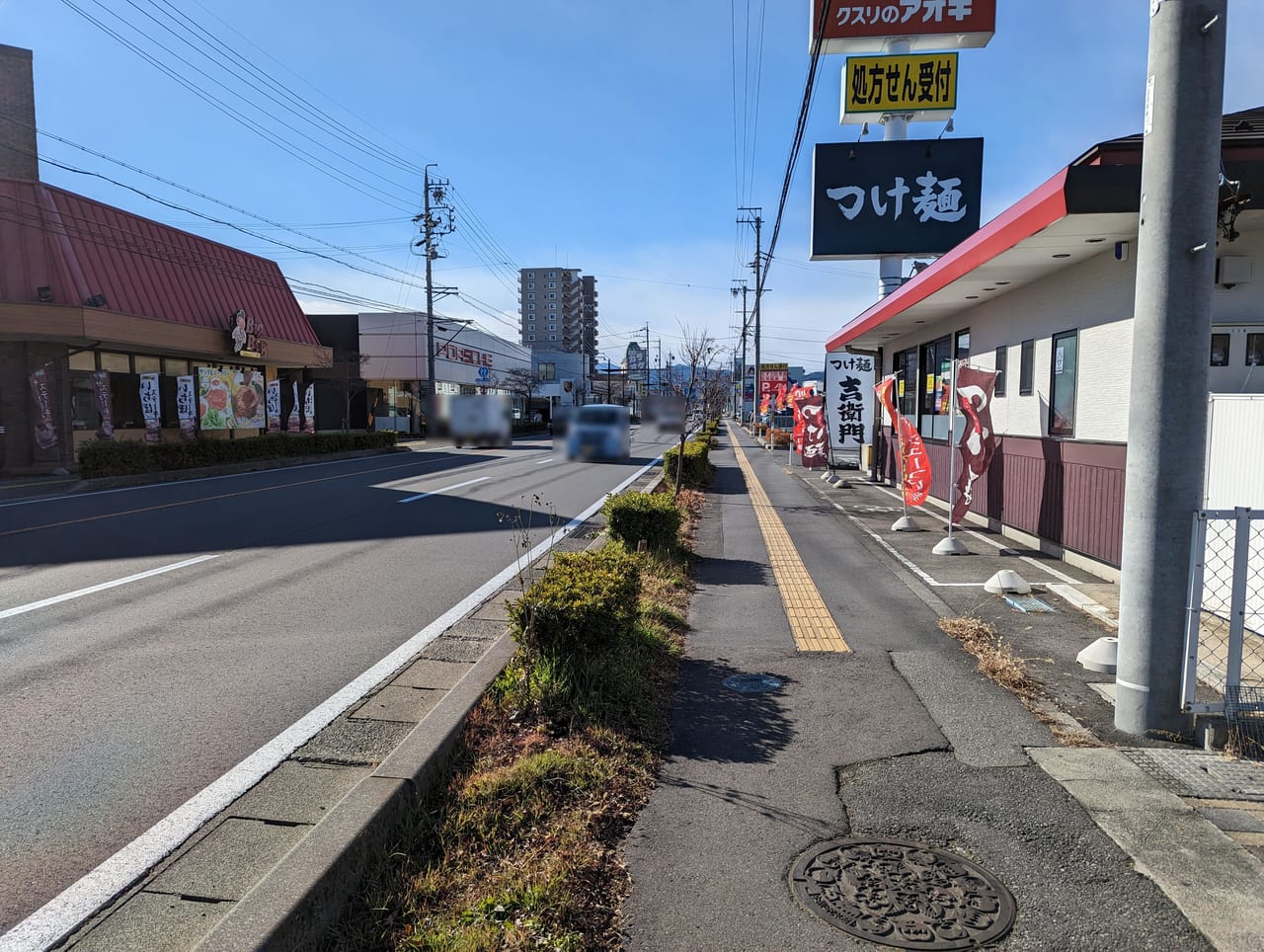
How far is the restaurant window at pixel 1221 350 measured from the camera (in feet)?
24.0

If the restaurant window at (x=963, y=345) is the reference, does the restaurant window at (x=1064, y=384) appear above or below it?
below

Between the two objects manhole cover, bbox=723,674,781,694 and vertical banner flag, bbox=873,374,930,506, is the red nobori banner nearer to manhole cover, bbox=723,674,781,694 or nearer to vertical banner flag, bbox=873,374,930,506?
vertical banner flag, bbox=873,374,930,506

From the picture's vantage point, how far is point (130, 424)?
23859mm

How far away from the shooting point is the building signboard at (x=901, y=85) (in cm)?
1767

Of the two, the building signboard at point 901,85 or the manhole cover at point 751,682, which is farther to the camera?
the building signboard at point 901,85

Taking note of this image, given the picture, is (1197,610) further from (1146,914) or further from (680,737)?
(680,737)

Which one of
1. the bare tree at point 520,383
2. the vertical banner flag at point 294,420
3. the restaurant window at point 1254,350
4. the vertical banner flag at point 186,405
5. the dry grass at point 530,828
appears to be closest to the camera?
the dry grass at point 530,828

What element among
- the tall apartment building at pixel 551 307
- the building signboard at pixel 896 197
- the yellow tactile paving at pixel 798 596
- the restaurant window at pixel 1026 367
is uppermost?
the tall apartment building at pixel 551 307

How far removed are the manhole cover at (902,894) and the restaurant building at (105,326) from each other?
22.8 m

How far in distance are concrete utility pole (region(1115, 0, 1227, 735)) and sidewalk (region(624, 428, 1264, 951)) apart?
0.54 m

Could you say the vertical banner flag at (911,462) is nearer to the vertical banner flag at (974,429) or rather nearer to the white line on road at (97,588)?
the vertical banner flag at (974,429)

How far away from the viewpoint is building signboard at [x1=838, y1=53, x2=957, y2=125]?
17.7 meters

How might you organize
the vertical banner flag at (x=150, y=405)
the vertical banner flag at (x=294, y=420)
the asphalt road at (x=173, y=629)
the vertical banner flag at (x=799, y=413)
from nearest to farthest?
the asphalt road at (x=173, y=629)
the vertical banner flag at (x=799, y=413)
the vertical banner flag at (x=150, y=405)
the vertical banner flag at (x=294, y=420)

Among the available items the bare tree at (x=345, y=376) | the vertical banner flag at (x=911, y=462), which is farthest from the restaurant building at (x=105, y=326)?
the vertical banner flag at (x=911, y=462)
